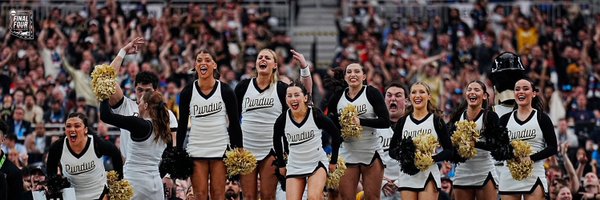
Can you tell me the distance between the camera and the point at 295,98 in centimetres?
1345

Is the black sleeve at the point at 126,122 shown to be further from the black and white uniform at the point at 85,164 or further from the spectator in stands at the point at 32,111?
the spectator in stands at the point at 32,111

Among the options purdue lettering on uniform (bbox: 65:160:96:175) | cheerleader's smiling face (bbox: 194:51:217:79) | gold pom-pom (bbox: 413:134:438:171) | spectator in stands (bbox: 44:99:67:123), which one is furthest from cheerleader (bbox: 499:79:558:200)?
spectator in stands (bbox: 44:99:67:123)

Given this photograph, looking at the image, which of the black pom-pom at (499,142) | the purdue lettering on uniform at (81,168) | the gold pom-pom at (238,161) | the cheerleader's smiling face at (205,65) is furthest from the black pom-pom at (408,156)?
the purdue lettering on uniform at (81,168)

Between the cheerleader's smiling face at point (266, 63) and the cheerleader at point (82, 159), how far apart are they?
168cm

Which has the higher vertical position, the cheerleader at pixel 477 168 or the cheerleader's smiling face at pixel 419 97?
the cheerleader's smiling face at pixel 419 97

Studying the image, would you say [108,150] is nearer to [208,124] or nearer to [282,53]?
[208,124]

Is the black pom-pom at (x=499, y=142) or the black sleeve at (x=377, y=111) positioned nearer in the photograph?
the black pom-pom at (x=499, y=142)

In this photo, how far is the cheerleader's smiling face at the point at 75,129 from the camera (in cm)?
1338

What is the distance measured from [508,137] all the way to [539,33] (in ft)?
42.0

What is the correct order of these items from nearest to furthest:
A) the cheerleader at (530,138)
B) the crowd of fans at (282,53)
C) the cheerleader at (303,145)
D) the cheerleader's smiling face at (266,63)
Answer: the cheerleader at (303,145) → the cheerleader's smiling face at (266,63) → the cheerleader at (530,138) → the crowd of fans at (282,53)

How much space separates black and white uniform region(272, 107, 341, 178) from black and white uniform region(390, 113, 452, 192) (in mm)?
759

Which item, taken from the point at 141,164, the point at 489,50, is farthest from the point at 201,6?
the point at 141,164

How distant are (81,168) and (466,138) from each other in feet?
13.0

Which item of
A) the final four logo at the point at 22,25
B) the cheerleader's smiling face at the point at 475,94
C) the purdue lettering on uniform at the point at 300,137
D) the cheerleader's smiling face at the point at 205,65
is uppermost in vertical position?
the final four logo at the point at 22,25
